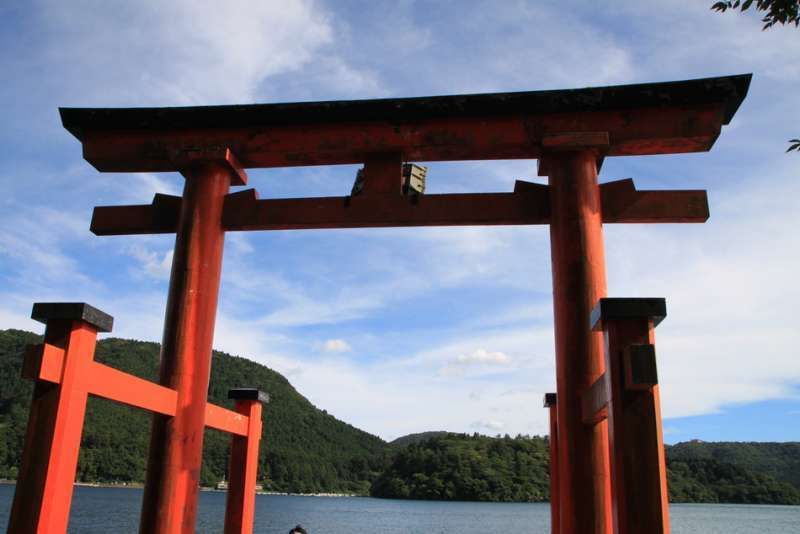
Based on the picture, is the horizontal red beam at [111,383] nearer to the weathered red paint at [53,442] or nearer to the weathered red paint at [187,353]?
the weathered red paint at [53,442]

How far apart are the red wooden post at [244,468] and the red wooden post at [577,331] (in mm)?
3199

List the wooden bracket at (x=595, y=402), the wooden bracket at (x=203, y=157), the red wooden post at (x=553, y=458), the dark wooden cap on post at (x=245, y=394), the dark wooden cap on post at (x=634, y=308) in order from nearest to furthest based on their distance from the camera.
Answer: the dark wooden cap on post at (x=634, y=308) → the wooden bracket at (x=595, y=402) → the wooden bracket at (x=203, y=157) → the red wooden post at (x=553, y=458) → the dark wooden cap on post at (x=245, y=394)

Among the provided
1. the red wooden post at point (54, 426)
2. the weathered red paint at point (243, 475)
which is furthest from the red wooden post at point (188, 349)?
the weathered red paint at point (243, 475)

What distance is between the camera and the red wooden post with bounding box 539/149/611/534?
456 cm

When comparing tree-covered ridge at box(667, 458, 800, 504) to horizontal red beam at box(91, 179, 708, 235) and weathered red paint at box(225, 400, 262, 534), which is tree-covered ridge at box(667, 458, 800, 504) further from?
horizontal red beam at box(91, 179, 708, 235)

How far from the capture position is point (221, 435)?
107 meters

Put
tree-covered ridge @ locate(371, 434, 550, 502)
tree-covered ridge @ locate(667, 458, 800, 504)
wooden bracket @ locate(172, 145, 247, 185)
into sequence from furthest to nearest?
tree-covered ridge @ locate(667, 458, 800, 504)
tree-covered ridge @ locate(371, 434, 550, 502)
wooden bracket @ locate(172, 145, 247, 185)

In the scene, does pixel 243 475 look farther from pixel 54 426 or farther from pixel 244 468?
pixel 54 426

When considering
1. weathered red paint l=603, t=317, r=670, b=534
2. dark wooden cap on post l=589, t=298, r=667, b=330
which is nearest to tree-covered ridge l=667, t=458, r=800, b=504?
weathered red paint l=603, t=317, r=670, b=534

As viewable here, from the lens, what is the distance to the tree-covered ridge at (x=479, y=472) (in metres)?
92.9

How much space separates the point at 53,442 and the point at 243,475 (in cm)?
327

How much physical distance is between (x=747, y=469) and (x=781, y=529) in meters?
45.4

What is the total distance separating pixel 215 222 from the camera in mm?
5848

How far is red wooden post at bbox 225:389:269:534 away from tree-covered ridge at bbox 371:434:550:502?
8972cm
